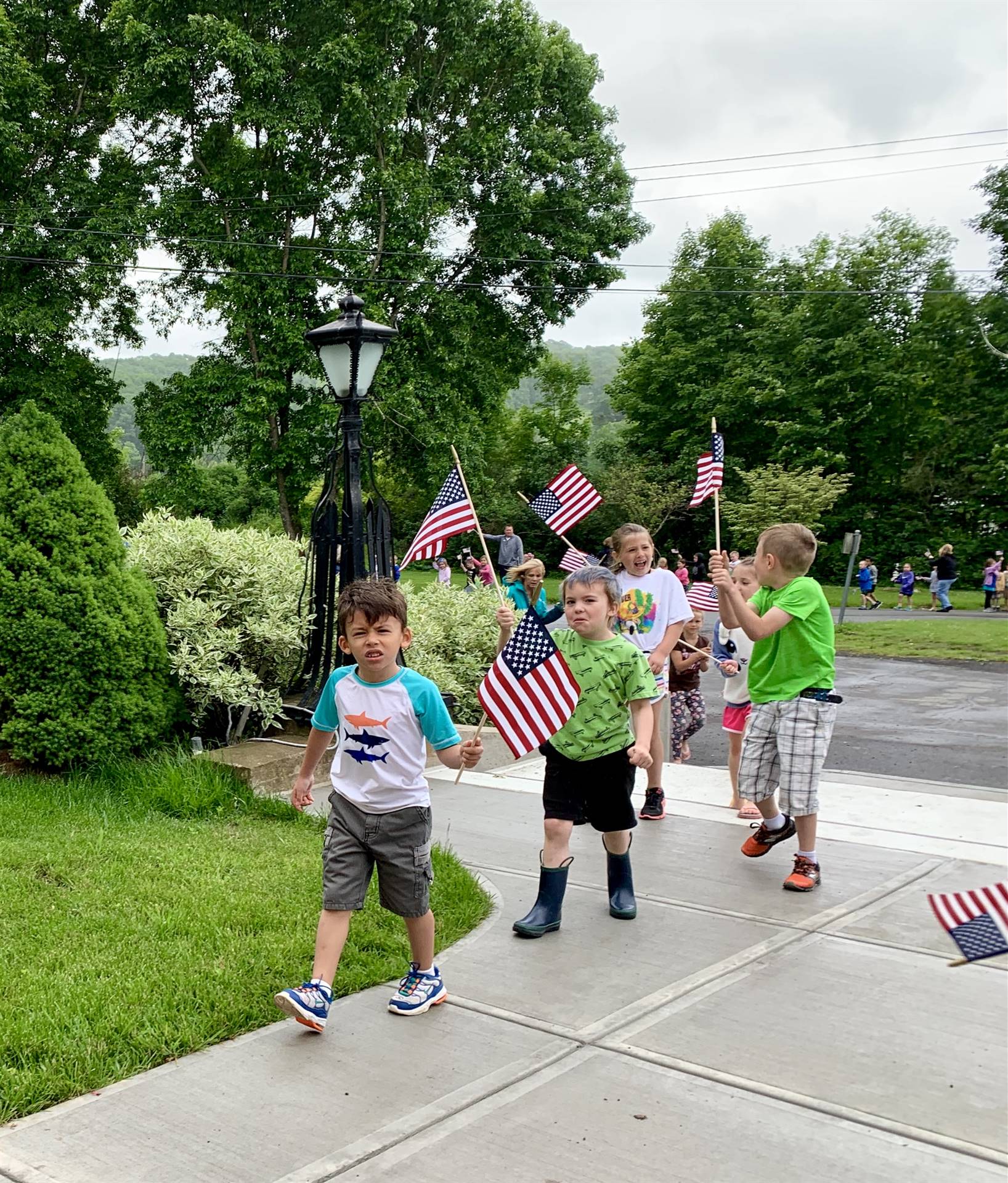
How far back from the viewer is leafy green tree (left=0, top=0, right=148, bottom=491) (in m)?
24.7

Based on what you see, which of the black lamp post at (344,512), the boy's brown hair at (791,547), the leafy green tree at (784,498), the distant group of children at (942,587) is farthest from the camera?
the leafy green tree at (784,498)

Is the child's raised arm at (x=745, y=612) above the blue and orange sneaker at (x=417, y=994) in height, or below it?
above

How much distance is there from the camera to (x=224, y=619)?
8250 mm

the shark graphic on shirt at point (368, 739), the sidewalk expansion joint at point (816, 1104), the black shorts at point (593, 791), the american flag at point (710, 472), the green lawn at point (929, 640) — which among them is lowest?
the sidewalk expansion joint at point (816, 1104)

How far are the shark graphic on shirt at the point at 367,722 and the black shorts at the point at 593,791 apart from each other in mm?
1141

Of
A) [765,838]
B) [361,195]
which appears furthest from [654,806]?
[361,195]

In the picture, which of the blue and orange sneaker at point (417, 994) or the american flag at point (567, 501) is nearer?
the blue and orange sneaker at point (417, 994)

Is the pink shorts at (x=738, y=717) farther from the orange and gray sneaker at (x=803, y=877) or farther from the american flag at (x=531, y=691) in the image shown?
the american flag at (x=531, y=691)

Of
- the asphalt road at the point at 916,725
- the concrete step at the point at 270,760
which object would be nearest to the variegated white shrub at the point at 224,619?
the concrete step at the point at 270,760

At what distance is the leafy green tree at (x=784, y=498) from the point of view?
119ft

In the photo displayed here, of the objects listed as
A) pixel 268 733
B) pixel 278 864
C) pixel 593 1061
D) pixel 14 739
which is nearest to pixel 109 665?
pixel 14 739

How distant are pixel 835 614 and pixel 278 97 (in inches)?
722

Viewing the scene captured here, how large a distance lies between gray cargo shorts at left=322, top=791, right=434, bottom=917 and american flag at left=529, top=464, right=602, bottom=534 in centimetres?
395

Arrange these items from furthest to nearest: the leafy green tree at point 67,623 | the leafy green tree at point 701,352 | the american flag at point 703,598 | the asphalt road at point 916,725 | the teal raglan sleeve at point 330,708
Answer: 1. the leafy green tree at point 701,352
2. the asphalt road at point 916,725
3. the american flag at point 703,598
4. the leafy green tree at point 67,623
5. the teal raglan sleeve at point 330,708
